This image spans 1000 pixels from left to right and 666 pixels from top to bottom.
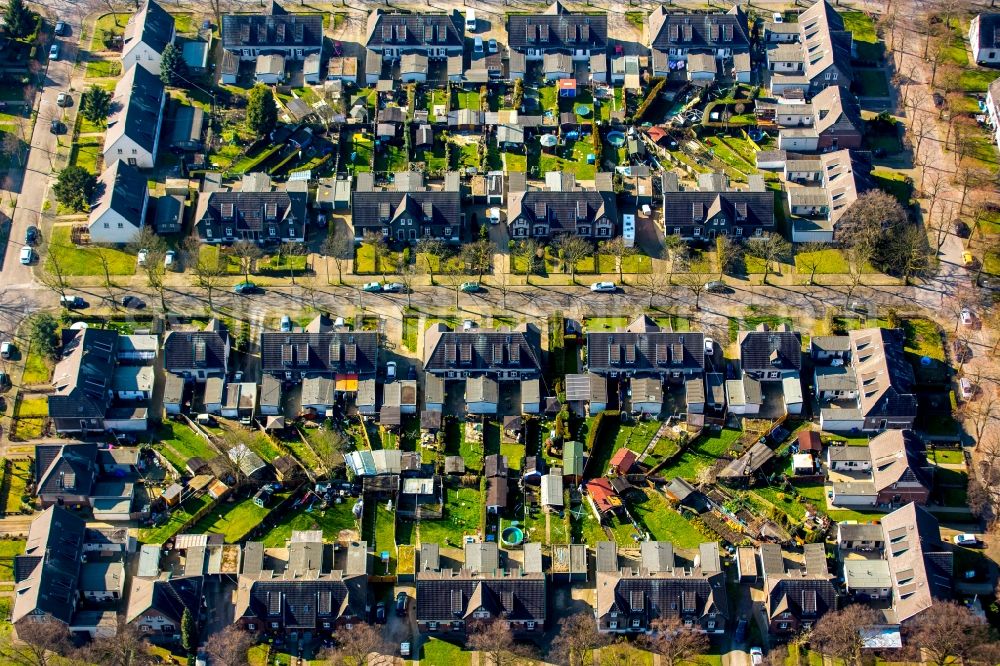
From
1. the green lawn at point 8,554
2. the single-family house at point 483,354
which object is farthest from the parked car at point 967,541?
the green lawn at point 8,554

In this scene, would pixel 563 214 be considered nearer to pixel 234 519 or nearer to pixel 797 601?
pixel 234 519

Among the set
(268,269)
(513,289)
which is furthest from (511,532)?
(268,269)

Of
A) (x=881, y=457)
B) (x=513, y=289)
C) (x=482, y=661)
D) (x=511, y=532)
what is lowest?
(x=482, y=661)

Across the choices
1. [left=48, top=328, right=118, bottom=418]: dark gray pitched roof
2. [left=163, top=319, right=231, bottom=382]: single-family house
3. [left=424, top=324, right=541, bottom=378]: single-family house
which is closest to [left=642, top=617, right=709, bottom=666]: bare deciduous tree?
[left=424, top=324, right=541, bottom=378]: single-family house

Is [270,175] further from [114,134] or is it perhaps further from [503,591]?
[503,591]

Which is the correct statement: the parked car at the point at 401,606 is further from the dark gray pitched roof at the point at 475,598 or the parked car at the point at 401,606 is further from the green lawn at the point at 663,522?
the green lawn at the point at 663,522

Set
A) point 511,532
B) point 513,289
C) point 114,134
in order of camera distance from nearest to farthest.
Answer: point 511,532 → point 513,289 → point 114,134

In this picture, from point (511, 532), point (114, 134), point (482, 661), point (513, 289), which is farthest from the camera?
point (114, 134)

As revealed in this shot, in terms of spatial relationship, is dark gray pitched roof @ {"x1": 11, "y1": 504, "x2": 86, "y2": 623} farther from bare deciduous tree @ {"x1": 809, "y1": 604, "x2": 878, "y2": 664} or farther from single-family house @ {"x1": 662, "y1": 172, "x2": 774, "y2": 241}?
single-family house @ {"x1": 662, "y1": 172, "x2": 774, "y2": 241}
